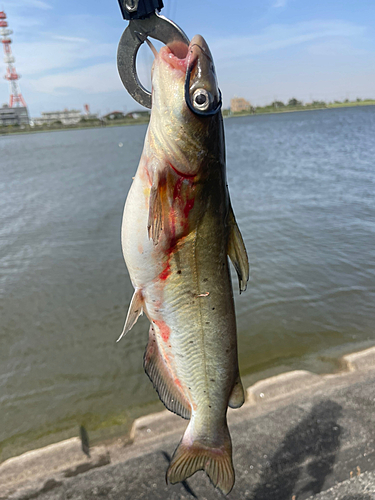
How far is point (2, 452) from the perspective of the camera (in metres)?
4.99

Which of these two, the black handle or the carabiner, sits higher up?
the black handle

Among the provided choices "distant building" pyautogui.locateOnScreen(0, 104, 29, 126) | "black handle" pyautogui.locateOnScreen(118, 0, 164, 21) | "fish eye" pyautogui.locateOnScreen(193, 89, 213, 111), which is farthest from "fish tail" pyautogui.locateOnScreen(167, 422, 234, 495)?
"distant building" pyautogui.locateOnScreen(0, 104, 29, 126)

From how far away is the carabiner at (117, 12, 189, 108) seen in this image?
63.7 inches

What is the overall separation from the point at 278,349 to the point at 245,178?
47.3 ft

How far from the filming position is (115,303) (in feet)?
27.0

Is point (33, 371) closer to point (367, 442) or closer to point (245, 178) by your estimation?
point (367, 442)

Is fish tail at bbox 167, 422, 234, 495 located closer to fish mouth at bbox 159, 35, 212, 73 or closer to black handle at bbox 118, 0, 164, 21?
fish mouth at bbox 159, 35, 212, 73

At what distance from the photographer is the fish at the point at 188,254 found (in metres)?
1.65

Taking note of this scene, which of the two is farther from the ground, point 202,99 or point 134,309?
point 202,99

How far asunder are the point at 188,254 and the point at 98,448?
285cm

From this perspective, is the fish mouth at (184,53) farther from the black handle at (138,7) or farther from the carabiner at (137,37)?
the black handle at (138,7)

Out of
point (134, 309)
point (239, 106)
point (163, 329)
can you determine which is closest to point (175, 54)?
point (134, 309)

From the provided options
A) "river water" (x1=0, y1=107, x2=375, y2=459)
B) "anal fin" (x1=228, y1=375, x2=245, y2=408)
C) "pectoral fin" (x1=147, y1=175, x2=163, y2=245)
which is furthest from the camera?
"river water" (x1=0, y1=107, x2=375, y2=459)

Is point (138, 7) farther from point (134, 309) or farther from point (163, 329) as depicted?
point (163, 329)
